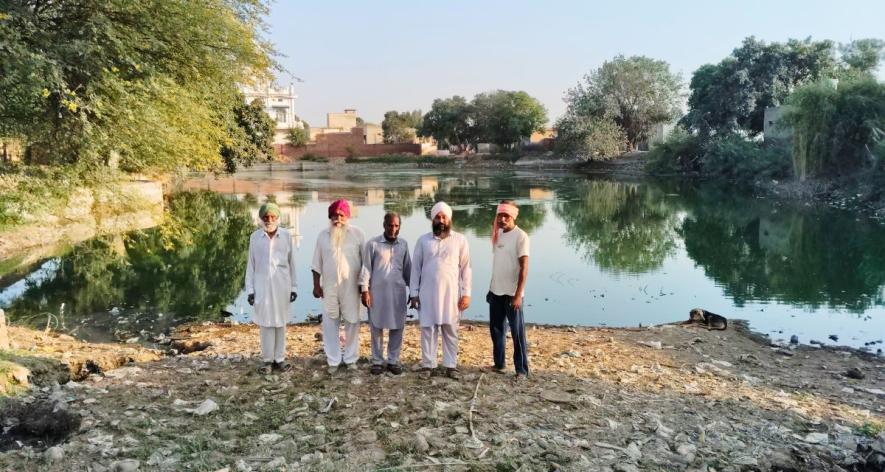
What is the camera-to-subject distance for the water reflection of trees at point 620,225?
1564cm

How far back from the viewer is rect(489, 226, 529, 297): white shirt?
523 cm

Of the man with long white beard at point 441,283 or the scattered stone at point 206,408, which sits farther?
the man with long white beard at point 441,283

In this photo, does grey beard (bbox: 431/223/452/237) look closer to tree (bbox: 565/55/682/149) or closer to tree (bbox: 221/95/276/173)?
tree (bbox: 221/95/276/173)

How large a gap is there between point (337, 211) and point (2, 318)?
344 centimetres

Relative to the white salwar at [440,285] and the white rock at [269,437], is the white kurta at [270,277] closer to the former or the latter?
the white salwar at [440,285]

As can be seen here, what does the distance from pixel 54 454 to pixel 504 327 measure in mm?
3293

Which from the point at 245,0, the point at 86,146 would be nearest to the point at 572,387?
the point at 86,146

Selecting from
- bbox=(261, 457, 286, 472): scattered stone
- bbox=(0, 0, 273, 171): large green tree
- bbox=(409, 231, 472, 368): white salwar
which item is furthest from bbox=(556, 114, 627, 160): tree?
bbox=(261, 457, 286, 472): scattered stone

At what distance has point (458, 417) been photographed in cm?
447

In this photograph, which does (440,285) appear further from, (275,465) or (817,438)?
(817,438)

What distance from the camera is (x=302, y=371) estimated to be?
5.50 metres

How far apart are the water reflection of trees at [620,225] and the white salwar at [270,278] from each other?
982 cm

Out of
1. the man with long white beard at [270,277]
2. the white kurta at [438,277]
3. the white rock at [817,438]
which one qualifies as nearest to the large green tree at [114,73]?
the man with long white beard at [270,277]

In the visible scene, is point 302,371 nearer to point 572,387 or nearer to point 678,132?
point 572,387
